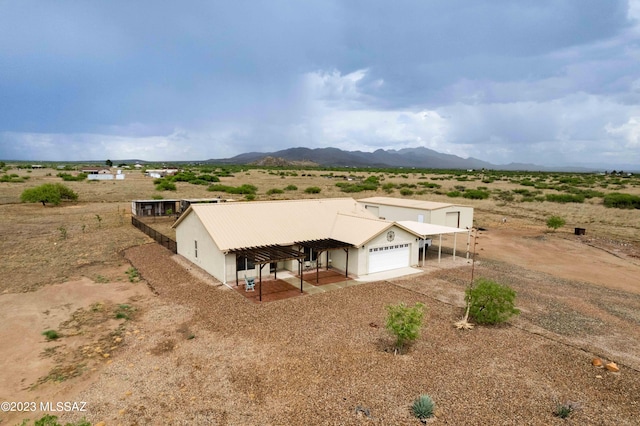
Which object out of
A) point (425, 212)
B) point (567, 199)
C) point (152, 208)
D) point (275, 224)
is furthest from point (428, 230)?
point (567, 199)

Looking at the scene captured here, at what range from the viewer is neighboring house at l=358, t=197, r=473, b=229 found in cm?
3009

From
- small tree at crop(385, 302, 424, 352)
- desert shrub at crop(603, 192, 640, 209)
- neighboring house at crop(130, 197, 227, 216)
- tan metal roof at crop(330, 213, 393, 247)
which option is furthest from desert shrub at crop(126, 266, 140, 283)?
A: desert shrub at crop(603, 192, 640, 209)

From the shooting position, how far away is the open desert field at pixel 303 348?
9688 mm

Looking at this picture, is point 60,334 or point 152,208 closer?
point 60,334

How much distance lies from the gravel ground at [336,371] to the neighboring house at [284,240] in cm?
369

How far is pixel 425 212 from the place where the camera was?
30.0 meters

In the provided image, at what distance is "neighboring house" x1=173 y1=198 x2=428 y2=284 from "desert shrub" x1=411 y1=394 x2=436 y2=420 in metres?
10.6

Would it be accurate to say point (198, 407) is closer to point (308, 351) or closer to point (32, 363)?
point (308, 351)

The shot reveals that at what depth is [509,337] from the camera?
1388 cm

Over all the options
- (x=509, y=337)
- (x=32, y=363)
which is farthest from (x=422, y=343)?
(x=32, y=363)

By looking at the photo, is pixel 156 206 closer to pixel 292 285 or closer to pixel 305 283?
pixel 292 285

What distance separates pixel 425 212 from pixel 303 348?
19981mm

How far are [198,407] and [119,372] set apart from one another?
3342 millimetres

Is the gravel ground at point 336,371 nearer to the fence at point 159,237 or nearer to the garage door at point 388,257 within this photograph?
the garage door at point 388,257
